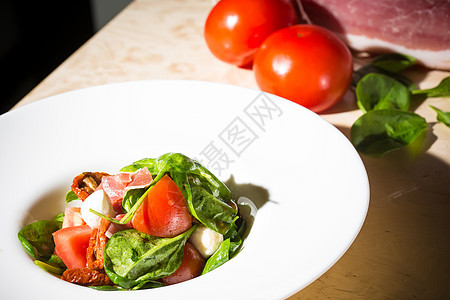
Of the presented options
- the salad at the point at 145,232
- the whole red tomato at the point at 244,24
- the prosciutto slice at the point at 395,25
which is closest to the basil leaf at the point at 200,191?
the salad at the point at 145,232

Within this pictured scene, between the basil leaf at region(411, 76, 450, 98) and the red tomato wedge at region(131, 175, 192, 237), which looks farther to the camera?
the basil leaf at region(411, 76, 450, 98)

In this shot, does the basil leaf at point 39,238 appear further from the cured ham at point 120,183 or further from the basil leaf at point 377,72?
the basil leaf at point 377,72

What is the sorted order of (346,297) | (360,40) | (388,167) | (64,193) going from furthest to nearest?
(360,40)
(388,167)
(64,193)
(346,297)

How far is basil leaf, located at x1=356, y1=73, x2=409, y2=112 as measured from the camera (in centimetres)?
138

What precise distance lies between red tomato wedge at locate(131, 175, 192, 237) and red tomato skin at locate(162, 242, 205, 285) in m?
0.04

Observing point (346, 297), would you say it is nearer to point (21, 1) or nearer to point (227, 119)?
point (227, 119)

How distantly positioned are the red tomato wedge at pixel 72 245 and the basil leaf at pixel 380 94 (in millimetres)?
805

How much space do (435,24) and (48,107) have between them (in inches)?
45.2

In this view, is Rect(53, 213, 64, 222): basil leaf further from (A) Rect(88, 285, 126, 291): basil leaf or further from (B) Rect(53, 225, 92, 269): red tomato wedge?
(A) Rect(88, 285, 126, 291): basil leaf

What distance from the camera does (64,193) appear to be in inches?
42.9

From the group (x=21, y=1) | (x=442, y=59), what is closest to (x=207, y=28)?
(x=442, y=59)

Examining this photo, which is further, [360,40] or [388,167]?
[360,40]

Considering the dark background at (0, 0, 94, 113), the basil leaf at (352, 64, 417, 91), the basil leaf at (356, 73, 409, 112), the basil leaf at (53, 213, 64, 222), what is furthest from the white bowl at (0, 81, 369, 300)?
the dark background at (0, 0, 94, 113)

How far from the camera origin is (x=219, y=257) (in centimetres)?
90
